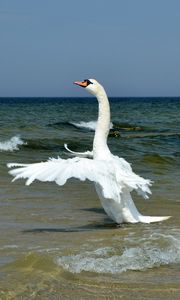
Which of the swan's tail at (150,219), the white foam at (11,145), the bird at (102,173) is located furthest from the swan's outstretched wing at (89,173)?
the white foam at (11,145)

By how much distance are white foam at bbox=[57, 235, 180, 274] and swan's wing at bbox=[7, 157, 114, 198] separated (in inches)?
28.6

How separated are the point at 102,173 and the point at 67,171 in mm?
544

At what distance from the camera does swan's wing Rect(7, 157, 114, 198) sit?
6.54 m

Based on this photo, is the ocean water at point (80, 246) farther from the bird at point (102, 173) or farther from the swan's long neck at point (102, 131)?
the swan's long neck at point (102, 131)

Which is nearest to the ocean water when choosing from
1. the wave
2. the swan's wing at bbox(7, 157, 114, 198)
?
the swan's wing at bbox(7, 157, 114, 198)

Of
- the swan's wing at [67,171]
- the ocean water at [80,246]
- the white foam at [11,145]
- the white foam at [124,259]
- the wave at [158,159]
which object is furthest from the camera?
the white foam at [11,145]

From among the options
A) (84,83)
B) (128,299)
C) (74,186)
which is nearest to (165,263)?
(128,299)

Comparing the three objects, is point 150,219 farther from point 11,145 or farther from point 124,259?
point 11,145

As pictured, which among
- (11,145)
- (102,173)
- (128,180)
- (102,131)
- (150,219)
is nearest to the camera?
(102,173)

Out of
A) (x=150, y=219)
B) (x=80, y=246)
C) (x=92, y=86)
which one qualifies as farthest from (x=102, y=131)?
(x=80, y=246)

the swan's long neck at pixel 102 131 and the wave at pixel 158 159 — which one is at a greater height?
the swan's long neck at pixel 102 131

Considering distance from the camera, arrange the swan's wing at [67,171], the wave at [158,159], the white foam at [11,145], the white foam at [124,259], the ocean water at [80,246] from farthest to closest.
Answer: the white foam at [11,145] → the wave at [158,159] → the swan's wing at [67,171] → the white foam at [124,259] → the ocean water at [80,246]

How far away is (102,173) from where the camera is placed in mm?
7184

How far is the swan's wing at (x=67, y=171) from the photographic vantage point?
6543 millimetres
